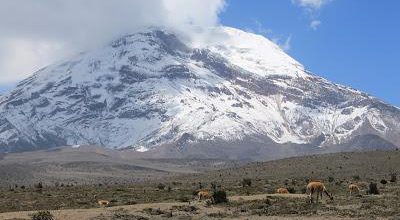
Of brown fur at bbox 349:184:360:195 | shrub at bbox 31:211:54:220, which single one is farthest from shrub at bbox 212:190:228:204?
shrub at bbox 31:211:54:220

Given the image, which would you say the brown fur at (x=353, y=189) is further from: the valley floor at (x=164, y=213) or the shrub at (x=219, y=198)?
the shrub at (x=219, y=198)

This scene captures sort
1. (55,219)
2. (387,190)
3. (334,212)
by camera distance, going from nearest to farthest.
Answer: (55,219), (334,212), (387,190)

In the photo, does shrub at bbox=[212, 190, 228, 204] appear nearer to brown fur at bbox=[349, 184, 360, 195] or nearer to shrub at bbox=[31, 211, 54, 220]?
brown fur at bbox=[349, 184, 360, 195]

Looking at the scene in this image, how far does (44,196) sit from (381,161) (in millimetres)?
68191

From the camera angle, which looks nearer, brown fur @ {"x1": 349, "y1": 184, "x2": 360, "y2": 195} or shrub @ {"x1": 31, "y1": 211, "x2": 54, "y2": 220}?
shrub @ {"x1": 31, "y1": 211, "x2": 54, "y2": 220}

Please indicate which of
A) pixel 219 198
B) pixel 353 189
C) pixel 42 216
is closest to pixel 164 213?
pixel 219 198

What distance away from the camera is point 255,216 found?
39469 millimetres

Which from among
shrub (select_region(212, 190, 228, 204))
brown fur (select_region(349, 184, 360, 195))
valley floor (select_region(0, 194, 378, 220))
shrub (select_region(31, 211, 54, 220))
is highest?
brown fur (select_region(349, 184, 360, 195))

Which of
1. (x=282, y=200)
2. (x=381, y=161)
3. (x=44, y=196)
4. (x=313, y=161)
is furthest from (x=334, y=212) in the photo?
(x=313, y=161)

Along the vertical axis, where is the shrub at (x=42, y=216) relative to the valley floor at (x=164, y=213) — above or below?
below

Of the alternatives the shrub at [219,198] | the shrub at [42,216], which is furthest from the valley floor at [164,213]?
the shrub at [219,198]

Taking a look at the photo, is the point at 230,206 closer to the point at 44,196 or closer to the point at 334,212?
the point at 334,212

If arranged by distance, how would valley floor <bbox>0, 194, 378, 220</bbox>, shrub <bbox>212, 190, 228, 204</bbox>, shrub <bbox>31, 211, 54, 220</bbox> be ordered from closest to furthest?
1. shrub <bbox>31, 211, 54, 220</bbox>
2. valley floor <bbox>0, 194, 378, 220</bbox>
3. shrub <bbox>212, 190, 228, 204</bbox>

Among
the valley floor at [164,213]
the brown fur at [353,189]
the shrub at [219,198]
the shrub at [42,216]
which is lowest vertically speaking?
the shrub at [42,216]
